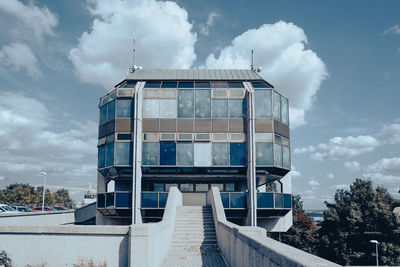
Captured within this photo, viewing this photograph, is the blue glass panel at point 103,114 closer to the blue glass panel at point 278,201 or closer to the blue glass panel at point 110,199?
the blue glass panel at point 110,199

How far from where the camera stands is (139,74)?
91.7 ft

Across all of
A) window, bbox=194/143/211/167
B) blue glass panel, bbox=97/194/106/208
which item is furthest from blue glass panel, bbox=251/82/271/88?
blue glass panel, bbox=97/194/106/208

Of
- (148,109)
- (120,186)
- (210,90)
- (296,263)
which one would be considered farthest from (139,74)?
(296,263)

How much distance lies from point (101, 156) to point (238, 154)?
10.7 metres

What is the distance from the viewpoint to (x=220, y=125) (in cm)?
2472

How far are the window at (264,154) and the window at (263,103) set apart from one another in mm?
2263

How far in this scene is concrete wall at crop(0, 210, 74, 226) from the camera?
25984mm

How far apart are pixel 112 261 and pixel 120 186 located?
55.7 ft

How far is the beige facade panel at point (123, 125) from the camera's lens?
24547 millimetres

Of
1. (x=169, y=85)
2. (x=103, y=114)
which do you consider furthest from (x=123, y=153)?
(x=169, y=85)

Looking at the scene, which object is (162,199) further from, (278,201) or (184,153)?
(278,201)

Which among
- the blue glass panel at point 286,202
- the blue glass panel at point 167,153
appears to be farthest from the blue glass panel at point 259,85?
the blue glass panel at point 286,202

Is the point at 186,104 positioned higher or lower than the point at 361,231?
higher

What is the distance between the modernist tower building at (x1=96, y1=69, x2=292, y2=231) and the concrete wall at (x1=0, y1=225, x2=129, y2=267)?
1187 centimetres
